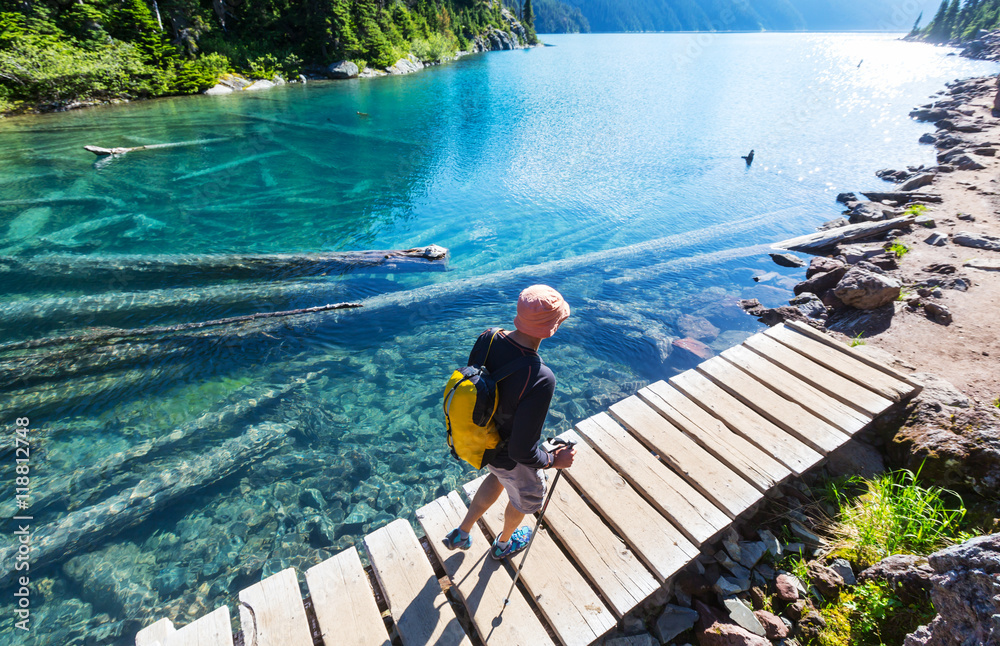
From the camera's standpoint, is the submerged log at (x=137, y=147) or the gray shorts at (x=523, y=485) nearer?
the gray shorts at (x=523, y=485)

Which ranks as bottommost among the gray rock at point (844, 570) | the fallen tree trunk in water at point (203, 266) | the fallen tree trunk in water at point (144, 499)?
the fallen tree trunk in water at point (144, 499)

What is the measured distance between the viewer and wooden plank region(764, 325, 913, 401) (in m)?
5.81

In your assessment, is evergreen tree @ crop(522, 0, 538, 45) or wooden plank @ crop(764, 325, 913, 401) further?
evergreen tree @ crop(522, 0, 538, 45)

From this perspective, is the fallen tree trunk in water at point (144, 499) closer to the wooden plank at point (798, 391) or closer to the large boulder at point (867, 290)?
the wooden plank at point (798, 391)


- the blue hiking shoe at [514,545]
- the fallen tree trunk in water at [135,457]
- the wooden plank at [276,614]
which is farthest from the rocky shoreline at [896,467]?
the fallen tree trunk in water at [135,457]

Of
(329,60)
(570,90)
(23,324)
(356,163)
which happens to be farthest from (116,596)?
(329,60)

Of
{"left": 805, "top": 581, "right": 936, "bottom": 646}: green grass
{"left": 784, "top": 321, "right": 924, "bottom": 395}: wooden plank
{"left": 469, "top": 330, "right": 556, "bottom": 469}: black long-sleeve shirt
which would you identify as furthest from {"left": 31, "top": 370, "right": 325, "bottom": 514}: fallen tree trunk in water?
{"left": 784, "top": 321, "right": 924, "bottom": 395}: wooden plank

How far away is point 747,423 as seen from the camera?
18.3 ft

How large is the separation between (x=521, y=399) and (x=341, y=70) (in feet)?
190

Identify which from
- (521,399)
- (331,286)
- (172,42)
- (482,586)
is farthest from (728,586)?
(172,42)

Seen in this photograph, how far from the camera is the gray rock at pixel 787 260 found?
43.7ft

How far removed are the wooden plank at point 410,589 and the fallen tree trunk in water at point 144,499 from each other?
3.73m

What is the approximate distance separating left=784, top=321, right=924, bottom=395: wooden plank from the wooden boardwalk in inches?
1.2

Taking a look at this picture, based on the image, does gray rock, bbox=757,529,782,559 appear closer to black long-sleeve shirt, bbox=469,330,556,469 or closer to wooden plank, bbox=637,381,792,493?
wooden plank, bbox=637,381,792,493
